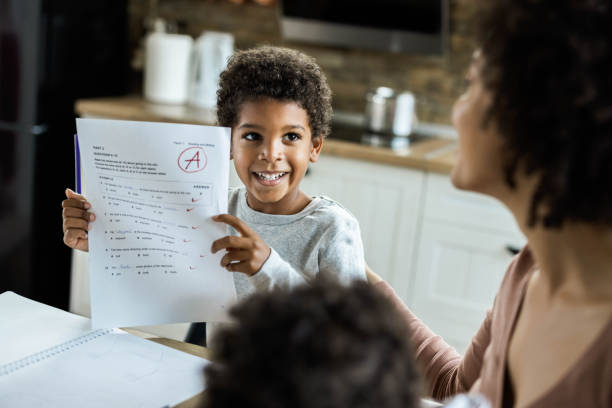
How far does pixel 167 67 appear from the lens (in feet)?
9.35

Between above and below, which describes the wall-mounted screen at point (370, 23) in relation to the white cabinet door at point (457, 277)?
above

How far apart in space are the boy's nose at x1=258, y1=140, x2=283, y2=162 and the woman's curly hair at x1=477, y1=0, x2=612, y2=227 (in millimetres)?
551

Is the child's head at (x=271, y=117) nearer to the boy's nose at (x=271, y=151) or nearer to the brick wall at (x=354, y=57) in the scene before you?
the boy's nose at (x=271, y=151)

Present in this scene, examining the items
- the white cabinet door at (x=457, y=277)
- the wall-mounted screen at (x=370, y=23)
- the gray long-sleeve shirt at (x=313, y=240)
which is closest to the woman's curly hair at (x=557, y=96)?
the gray long-sleeve shirt at (x=313, y=240)

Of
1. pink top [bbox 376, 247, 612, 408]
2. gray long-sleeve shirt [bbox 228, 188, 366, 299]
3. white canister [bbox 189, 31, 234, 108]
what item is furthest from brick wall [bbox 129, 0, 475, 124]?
pink top [bbox 376, 247, 612, 408]

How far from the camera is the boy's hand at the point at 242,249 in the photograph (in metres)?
0.94

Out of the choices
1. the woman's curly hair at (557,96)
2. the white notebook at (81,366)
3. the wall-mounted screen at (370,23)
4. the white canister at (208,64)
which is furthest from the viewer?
the white canister at (208,64)

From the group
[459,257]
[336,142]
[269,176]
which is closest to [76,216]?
[269,176]

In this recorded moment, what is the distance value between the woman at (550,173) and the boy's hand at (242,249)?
328 millimetres

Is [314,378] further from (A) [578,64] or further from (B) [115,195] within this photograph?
(B) [115,195]

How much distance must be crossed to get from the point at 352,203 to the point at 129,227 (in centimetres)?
146

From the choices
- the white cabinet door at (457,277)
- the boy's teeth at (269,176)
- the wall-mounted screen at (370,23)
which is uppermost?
the wall-mounted screen at (370,23)

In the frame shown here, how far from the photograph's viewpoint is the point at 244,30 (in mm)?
3043

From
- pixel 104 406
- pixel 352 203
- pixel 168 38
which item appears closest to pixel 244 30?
pixel 168 38
